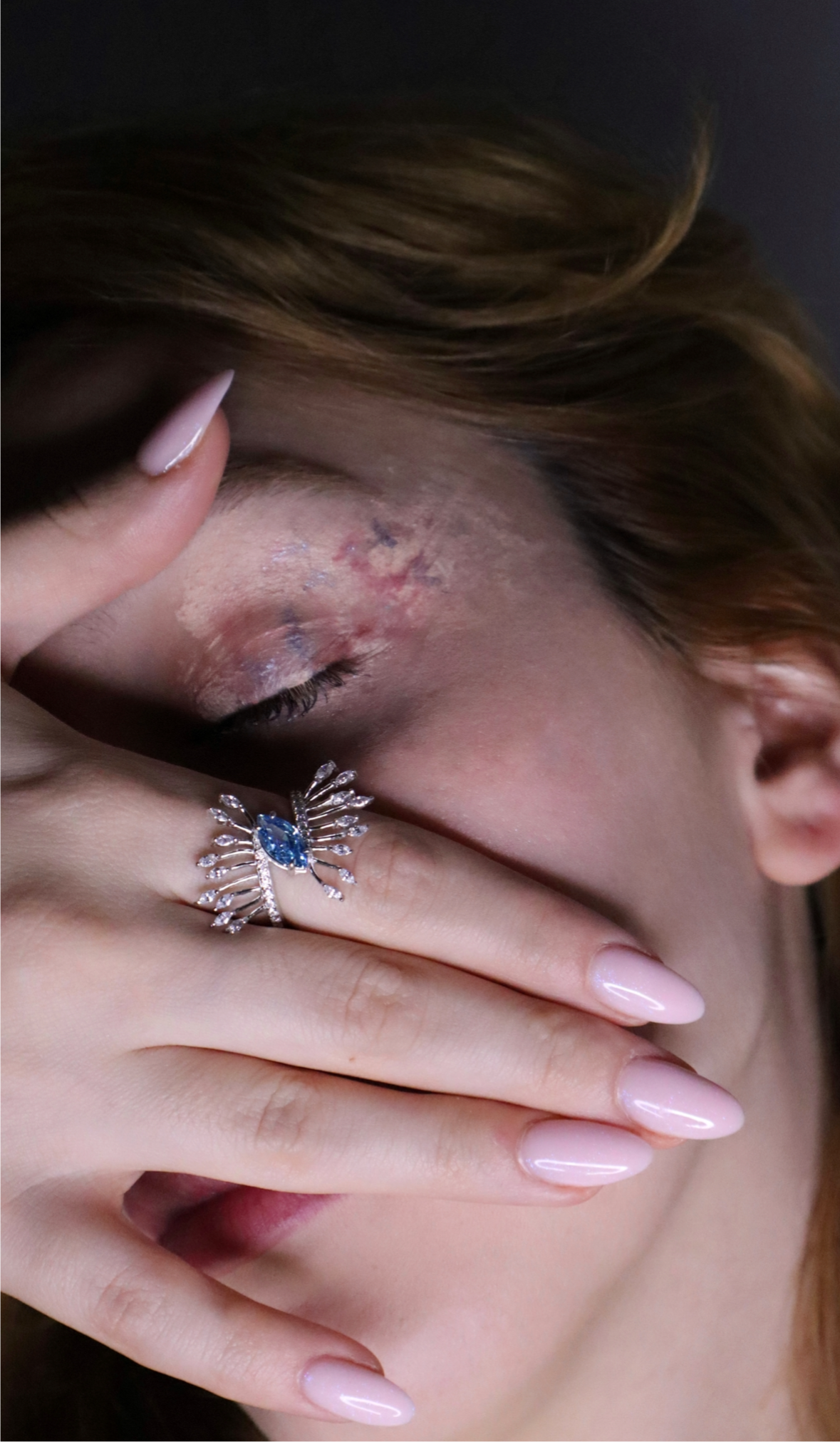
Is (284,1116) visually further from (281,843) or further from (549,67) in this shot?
(549,67)

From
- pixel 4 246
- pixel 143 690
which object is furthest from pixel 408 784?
pixel 4 246

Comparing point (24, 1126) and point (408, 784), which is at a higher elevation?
point (408, 784)

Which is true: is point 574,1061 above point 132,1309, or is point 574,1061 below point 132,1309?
above

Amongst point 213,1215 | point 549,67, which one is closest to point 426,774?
point 213,1215

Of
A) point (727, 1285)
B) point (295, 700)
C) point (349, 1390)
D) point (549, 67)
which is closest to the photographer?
point (349, 1390)

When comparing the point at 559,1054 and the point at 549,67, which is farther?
the point at 549,67

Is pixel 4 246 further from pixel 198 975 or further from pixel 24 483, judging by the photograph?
pixel 198 975

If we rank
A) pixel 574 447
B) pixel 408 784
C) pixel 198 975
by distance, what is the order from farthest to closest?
pixel 574 447 → pixel 408 784 → pixel 198 975
